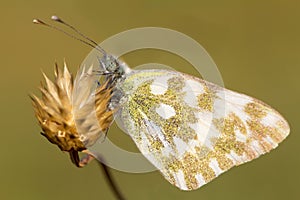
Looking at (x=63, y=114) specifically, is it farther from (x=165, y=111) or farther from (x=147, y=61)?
(x=147, y=61)

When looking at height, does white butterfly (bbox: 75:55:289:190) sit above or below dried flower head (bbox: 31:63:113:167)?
below

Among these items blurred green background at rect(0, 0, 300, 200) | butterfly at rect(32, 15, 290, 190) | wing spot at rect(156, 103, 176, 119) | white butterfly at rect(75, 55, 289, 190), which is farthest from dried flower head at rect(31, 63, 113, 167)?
blurred green background at rect(0, 0, 300, 200)

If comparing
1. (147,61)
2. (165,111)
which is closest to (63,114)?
(165,111)

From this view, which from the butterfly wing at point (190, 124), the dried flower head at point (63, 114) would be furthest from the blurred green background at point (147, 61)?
the dried flower head at point (63, 114)

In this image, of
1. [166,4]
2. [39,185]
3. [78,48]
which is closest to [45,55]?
[78,48]

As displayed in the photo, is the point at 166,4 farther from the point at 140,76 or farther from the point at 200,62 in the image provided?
the point at 140,76

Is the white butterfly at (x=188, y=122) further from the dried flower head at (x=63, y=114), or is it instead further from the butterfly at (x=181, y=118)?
the dried flower head at (x=63, y=114)

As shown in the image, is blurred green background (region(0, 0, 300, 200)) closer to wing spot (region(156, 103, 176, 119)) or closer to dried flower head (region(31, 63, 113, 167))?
wing spot (region(156, 103, 176, 119))
